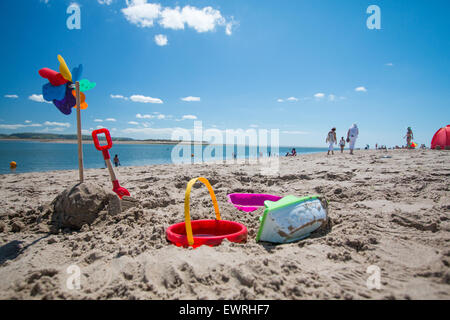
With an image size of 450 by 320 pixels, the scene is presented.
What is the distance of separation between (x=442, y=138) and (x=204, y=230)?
16.8 m

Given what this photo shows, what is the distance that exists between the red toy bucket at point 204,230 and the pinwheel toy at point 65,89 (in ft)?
6.15

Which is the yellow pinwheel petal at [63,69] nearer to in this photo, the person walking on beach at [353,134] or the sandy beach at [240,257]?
the sandy beach at [240,257]

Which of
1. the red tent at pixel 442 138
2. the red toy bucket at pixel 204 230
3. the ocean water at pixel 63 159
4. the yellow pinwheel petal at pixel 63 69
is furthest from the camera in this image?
the ocean water at pixel 63 159

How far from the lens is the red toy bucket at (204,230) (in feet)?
8.27

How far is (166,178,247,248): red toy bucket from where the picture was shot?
2520 millimetres

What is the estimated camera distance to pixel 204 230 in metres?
3.33

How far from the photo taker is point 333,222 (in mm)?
3057

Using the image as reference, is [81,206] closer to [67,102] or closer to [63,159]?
[67,102]

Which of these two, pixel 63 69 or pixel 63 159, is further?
pixel 63 159

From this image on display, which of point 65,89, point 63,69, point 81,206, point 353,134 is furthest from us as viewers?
point 353,134

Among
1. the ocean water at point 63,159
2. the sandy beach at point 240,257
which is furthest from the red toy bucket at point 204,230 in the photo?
the ocean water at point 63,159

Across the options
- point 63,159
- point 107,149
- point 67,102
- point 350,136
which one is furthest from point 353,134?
point 63,159

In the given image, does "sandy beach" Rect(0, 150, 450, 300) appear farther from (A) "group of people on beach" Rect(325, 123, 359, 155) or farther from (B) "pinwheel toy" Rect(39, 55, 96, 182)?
(A) "group of people on beach" Rect(325, 123, 359, 155)

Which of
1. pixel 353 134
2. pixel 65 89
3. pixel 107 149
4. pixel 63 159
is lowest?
pixel 63 159
